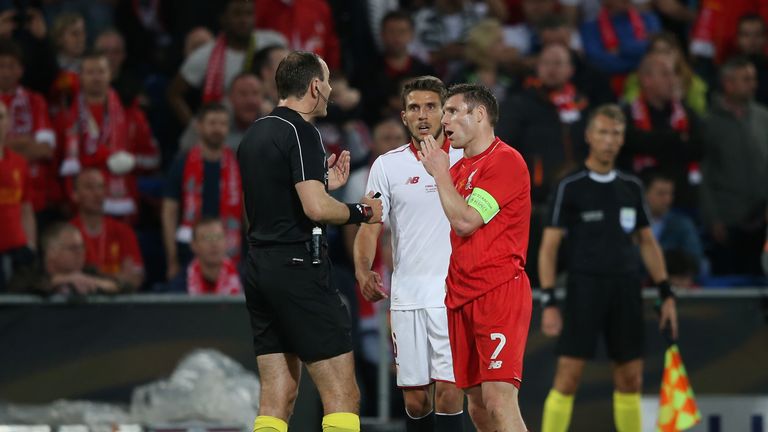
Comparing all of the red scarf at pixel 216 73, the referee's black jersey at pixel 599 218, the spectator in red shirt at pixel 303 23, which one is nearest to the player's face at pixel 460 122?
the referee's black jersey at pixel 599 218

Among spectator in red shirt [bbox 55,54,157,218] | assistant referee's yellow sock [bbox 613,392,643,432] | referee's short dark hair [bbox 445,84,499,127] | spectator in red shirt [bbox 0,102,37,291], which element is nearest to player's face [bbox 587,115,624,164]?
assistant referee's yellow sock [bbox 613,392,643,432]

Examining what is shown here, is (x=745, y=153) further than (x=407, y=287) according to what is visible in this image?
Yes

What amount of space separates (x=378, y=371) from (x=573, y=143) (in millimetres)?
2799

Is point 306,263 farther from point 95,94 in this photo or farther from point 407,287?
point 95,94

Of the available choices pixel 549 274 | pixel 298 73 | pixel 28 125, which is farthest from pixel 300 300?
pixel 28 125

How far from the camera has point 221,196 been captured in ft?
36.7

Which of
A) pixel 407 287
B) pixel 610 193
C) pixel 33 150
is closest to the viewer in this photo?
pixel 407 287

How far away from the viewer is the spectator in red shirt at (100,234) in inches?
431

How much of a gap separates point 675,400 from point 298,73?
14.2 ft

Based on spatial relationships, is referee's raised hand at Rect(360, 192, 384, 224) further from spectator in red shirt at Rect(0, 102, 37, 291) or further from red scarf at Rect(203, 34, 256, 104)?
red scarf at Rect(203, 34, 256, 104)

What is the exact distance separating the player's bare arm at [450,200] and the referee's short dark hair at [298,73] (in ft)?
A: 2.51

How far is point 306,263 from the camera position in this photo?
7109 millimetres

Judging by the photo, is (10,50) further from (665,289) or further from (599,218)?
(665,289)

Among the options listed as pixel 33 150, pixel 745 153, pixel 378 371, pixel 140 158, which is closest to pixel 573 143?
pixel 745 153
